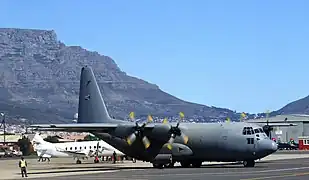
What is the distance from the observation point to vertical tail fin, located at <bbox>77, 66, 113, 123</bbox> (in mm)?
60438

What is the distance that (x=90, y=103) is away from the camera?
6081cm

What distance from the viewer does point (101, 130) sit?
54938mm

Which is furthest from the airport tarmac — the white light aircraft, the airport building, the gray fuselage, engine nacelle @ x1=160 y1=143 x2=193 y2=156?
the airport building

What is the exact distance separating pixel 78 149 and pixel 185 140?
29.8 meters

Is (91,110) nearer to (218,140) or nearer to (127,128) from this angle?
(127,128)

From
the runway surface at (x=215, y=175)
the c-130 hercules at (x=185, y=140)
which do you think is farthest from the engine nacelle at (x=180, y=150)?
the runway surface at (x=215, y=175)

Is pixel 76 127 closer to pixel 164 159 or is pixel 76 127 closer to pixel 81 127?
pixel 81 127

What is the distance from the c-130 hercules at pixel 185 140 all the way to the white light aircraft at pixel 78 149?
2124cm

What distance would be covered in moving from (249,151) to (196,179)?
1454 centimetres

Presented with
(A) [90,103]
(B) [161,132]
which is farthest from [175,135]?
(A) [90,103]

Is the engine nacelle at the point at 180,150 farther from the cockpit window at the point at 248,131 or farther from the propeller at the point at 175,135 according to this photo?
the cockpit window at the point at 248,131

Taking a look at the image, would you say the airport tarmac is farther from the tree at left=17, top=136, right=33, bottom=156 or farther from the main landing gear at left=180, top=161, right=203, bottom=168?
the tree at left=17, top=136, right=33, bottom=156

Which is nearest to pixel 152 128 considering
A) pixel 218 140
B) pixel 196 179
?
pixel 218 140

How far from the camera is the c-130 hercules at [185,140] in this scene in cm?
5156
